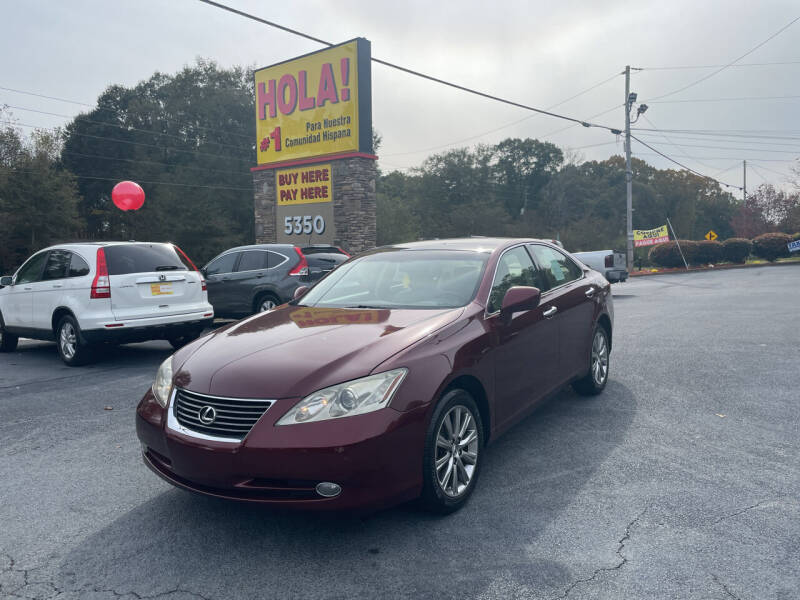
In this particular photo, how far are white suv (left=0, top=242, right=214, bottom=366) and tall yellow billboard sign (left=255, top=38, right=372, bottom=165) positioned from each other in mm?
11113

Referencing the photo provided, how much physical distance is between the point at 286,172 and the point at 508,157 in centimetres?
6369

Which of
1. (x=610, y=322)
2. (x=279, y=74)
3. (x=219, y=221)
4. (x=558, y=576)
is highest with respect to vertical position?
(x=279, y=74)

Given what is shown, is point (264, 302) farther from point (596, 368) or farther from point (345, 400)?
point (345, 400)

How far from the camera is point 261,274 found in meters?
12.2

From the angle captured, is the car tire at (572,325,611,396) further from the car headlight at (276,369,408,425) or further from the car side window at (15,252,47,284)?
the car side window at (15,252,47,284)

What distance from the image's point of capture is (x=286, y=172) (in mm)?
20953

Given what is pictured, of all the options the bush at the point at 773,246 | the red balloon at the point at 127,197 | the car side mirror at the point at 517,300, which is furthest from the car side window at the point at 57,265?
the bush at the point at 773,246

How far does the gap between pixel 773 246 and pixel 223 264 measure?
3583 centimetres

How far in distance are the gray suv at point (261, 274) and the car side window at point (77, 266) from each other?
387cm

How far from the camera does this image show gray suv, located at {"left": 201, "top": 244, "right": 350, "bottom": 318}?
12000 millimetres

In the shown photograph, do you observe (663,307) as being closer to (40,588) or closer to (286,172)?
(286,172)

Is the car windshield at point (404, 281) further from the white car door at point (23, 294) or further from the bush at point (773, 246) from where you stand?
the bush at point (773, 246)

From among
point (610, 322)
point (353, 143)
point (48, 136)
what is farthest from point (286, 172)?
point (48, 136)

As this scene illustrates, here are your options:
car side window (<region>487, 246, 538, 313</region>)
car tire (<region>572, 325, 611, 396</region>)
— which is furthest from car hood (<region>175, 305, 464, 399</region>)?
car tire (<region>572, 325, 611, 396</region>)
